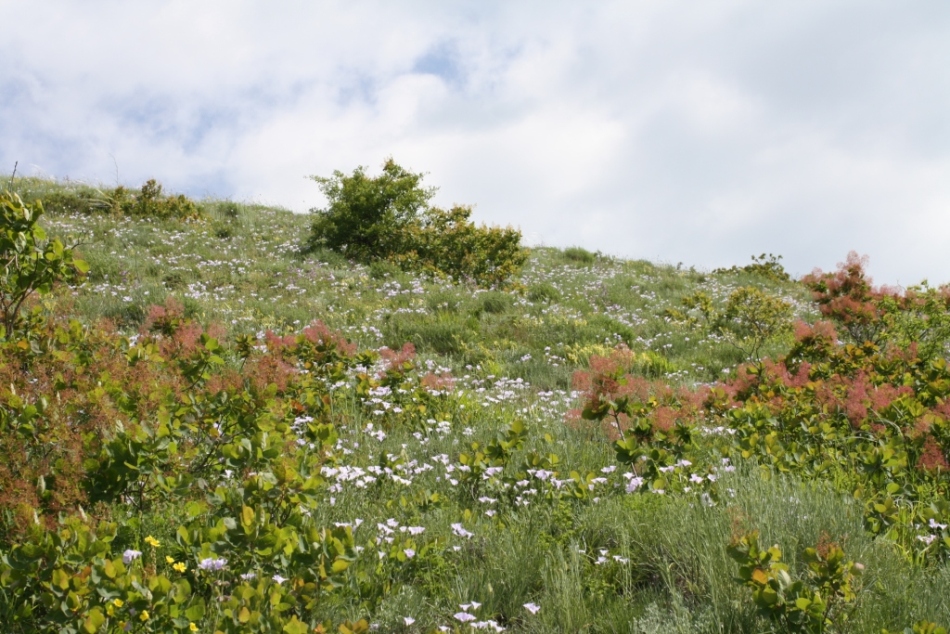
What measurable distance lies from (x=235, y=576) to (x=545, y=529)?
1.52 metres

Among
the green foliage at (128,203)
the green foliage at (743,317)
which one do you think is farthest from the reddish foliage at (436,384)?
the green foliage at (128,203)

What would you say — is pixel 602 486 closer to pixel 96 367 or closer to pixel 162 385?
pixel 162 385

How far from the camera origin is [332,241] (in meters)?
15.3

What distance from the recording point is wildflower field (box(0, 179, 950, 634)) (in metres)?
2.40

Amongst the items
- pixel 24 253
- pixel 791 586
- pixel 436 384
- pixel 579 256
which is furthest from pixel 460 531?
pixel 579 256

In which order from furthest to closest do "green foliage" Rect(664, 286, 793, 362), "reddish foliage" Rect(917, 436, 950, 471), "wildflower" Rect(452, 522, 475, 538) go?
"green foliage" Rect(664, 286, 793, 362) → "reddish foliage" Rect(917, 436, 950, 471) → "wildflower" Rect(452, 522, 475, 538)

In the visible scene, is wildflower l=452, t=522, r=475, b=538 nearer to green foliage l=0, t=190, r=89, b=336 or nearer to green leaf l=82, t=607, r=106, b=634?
green leaf l=82, t=607, r=106, b=634

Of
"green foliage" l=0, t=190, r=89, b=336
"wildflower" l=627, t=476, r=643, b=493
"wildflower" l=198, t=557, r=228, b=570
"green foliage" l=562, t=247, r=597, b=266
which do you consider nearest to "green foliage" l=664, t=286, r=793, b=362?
"green foliage" l=562, t=247, r=597, b=266

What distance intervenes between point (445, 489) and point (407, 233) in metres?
11.2

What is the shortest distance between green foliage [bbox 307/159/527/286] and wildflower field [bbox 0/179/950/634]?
6.90 metres

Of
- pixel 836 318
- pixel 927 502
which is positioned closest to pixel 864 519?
pixel 927 502

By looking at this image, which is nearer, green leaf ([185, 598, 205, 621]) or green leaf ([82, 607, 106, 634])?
green leaf ([82, 607, 106, 634])

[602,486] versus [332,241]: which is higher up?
[332,241]

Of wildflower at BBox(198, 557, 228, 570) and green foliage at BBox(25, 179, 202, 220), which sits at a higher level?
green foliage at BBox(25, 179, 202, 220)
